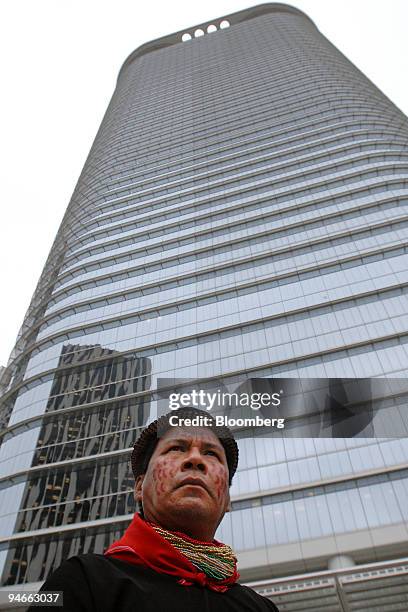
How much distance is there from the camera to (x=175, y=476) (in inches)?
127

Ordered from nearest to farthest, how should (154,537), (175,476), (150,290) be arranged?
(154,537), (175,476), (150,290)

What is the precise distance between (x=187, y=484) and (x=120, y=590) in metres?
0.88

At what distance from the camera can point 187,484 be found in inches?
125

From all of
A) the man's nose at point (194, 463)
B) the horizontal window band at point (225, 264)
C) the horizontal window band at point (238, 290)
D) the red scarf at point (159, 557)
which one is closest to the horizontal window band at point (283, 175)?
the horizontal window band at point (225, 264)

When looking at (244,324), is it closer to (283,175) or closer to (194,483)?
(283,175)

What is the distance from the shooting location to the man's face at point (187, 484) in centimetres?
305

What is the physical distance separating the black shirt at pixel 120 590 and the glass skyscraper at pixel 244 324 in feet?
37.4

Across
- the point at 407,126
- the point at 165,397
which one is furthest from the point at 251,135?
the point at 165,397

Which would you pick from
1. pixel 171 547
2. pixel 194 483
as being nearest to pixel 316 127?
pixel 194 483

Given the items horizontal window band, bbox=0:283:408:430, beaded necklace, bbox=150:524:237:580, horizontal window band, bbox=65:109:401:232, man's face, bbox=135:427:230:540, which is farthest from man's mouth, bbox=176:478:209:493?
horizontal window band, bbox=65:109:401:232

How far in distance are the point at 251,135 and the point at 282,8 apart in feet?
170

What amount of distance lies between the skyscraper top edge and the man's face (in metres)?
90.1

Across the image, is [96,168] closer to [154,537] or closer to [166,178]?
[166,178]

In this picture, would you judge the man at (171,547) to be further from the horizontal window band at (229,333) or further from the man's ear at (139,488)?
the horizontal window band at (229,333)
